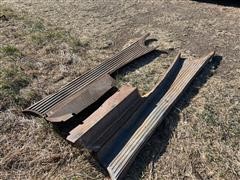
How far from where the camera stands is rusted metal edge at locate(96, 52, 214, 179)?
8.37ft

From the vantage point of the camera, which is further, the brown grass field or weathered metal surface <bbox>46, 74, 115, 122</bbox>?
weathered metal surface <bbox>46, 74, 115, 122</bbox>

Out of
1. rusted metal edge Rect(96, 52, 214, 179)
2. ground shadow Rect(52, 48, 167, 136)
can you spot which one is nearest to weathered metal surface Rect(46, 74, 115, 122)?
ground shadow Rect(52, 48, 167, 136)

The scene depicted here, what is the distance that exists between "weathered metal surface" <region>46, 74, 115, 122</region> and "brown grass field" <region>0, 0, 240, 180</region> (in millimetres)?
164

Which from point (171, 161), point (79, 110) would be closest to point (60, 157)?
point (79, 110)

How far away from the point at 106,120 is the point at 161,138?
556 millimetres

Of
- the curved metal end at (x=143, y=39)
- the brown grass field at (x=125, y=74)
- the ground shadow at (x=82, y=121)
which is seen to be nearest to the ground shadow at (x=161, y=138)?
the brown grass field at (x=125, y=74)

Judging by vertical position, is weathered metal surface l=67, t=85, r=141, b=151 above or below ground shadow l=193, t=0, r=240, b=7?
above

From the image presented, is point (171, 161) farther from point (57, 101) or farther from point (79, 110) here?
point (57, 101)

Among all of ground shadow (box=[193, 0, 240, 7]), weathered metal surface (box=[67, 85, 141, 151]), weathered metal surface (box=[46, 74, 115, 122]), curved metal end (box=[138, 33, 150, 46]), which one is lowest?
ground shadow (box=[193, 0, 240, 7])

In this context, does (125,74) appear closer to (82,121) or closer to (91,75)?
(91,75)

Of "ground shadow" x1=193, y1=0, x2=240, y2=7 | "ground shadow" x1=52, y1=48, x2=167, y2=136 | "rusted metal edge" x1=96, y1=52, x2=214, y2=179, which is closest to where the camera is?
"rusted metal edge" x1=96, y1=52, x2=214, y2=179

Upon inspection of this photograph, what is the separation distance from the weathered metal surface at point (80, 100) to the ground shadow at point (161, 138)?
0.77 meters

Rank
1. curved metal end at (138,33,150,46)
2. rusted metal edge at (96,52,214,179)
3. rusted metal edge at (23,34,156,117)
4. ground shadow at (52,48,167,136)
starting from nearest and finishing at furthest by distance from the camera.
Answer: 1. rusted metal edge at (96,52,214,179)
2. ground shadow at (52,48,167,136)
3. rusted metal edge at (23,34,156,117)
4. curved metal end at (138,33,150,46)

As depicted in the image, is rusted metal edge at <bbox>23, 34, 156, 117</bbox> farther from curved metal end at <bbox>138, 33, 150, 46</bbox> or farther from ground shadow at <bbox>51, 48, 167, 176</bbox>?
ground shadow at <bbox>51, 48, 167, 176</bbox>
